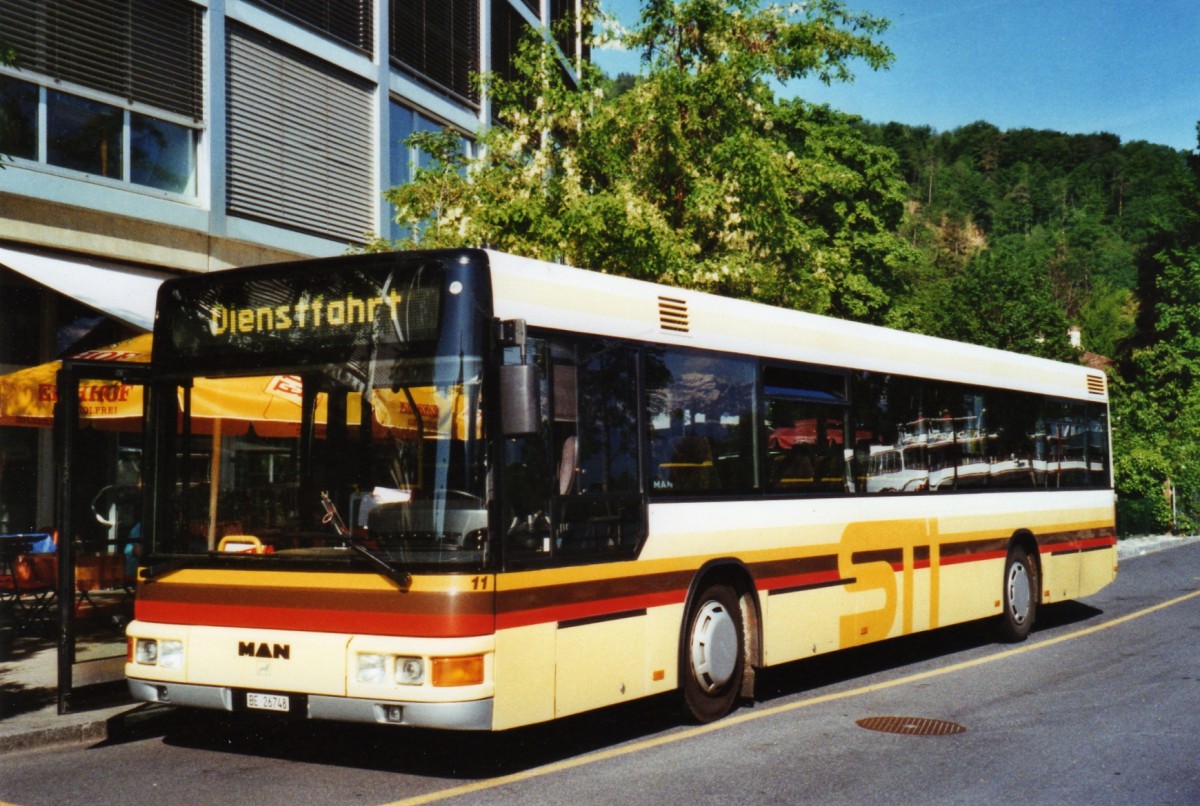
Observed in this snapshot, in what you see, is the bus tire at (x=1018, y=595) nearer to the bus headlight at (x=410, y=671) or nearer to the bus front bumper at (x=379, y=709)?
the bus front bumper at (x=379, y=709)

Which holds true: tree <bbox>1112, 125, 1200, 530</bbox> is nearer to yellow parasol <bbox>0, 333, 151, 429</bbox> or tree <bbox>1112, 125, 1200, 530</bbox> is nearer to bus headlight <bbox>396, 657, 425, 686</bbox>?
yellow parasol <bbox>0, 333, 151, 429</bbox>

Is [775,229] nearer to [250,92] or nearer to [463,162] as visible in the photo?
[463,162]

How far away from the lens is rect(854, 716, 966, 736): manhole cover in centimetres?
853

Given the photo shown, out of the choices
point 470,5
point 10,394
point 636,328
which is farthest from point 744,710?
point 470,5

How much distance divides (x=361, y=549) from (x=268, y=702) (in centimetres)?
106

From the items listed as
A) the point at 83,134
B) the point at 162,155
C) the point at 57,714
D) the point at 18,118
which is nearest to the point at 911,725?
the point at 57,714

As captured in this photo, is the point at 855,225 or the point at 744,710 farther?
the point at 855,225

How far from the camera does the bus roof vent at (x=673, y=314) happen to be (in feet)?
28.6

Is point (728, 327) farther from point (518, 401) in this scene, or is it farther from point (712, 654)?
point (518, 401)

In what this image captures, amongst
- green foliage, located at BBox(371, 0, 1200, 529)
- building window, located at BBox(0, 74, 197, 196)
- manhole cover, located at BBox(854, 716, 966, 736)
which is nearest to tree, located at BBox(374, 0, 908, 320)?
green foliage, located at BBox(371, 0, 1200, 529)

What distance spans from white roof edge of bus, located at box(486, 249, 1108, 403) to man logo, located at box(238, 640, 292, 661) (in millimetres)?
2183

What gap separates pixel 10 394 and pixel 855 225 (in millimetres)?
34192

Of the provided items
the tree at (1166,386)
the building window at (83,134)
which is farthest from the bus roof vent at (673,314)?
the tree at (1166,386)

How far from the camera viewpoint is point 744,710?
30.9 feet
